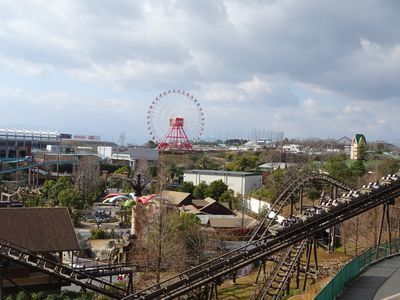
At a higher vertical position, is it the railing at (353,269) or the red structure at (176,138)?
the red structure at (176,138)

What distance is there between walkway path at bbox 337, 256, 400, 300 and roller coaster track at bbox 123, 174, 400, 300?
2.75 m

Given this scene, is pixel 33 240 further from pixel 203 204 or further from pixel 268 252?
pixel 203 204

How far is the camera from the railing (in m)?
16.1

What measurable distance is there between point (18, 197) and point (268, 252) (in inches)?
1546

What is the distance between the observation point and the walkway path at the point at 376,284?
17.4 m

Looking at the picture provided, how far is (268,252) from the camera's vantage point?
61.5 feet

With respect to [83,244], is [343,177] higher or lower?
higher

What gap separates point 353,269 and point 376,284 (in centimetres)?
116

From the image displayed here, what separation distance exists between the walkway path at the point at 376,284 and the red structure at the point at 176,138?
8004 cm

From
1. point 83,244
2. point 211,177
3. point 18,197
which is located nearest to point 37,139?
point 211,177

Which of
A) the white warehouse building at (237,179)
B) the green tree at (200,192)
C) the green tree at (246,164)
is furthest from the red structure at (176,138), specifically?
the green tree at (200,192)

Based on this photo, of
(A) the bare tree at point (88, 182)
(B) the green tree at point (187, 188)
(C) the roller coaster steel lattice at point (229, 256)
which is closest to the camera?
(C) the roller coaster steel lattice at point (229, 256)

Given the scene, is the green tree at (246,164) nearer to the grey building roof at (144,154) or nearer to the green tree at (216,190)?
the grey building roof at (144,154)

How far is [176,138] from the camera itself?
107m
